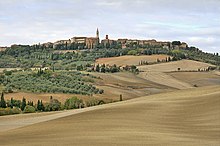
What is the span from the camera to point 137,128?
23.1 meters

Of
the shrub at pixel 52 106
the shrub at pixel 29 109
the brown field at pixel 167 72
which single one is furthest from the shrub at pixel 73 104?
the brown field at pixel 167 72

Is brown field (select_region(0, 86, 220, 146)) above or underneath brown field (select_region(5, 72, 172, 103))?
above

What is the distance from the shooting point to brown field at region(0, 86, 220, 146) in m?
18.6

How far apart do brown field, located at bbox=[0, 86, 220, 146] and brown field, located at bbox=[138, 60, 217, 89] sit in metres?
67.0

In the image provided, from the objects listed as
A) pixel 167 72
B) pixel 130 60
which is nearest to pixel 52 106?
pixel 167 72

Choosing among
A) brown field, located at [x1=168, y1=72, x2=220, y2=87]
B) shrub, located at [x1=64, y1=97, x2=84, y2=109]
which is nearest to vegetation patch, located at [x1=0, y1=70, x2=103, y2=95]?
shrub, located at [x1=64, y1=97, x2=84, y2=109]

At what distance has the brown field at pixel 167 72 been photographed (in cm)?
10606

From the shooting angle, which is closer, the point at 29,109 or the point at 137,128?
the point at 137,128

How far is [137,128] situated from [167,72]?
96.6 metres

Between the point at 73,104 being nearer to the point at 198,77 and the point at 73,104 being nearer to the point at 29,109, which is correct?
the point at 29,109

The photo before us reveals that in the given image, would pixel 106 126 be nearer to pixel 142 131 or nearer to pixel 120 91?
pixel 142 131

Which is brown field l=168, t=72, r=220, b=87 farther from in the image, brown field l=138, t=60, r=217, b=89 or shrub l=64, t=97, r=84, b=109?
shrub l=64, t=97, r=84, b=109

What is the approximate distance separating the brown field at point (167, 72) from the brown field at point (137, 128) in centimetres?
6702

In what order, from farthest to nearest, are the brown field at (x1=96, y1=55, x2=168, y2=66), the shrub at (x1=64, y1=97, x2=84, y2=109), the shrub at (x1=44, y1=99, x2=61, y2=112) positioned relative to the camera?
1. the brown field at (x1=96, y1=55, x2=168, y2=66)
2. the shrub at (x1=64, y1=97, x2=84, y2=109)
3. the shrub at (x1=44, y1=99, x2=61, y2=112)
